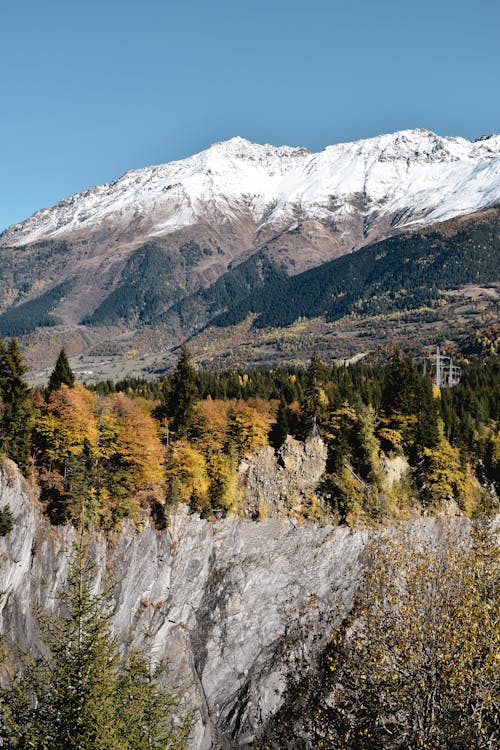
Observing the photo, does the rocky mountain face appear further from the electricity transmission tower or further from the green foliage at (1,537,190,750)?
the electricity transmission tower

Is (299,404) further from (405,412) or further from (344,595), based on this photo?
(344,595)

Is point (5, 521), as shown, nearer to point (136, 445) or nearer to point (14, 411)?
point (14, 411)

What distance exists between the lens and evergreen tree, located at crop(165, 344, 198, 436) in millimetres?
81625

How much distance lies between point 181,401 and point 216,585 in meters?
22.8

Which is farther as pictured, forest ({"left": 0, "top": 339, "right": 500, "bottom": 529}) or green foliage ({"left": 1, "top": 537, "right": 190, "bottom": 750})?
forest ({"left": 0, "top": 339, "right": 500, "bottom": 529})

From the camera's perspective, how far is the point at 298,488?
8075 centimetres

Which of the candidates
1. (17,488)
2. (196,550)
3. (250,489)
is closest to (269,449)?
(250,489)

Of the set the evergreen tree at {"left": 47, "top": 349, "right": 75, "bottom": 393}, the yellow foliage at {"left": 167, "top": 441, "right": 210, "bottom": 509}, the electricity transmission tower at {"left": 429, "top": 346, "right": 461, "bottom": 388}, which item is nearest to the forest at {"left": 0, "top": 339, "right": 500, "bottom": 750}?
the yellow foliage at {"left": 167, "top": 441, "right": 210, "bottom": 509}

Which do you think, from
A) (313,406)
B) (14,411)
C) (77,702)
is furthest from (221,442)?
(77,702)

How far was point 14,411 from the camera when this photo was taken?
2603 inches

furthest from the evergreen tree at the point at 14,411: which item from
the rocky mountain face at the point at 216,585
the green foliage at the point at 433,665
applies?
the green foliage at the point at 433,665

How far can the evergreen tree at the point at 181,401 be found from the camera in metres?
81.6

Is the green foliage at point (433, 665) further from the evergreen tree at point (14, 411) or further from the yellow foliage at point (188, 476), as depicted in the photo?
the yellow foliage at point (188, 476)

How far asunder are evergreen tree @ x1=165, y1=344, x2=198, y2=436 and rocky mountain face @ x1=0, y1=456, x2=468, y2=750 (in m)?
10.6
